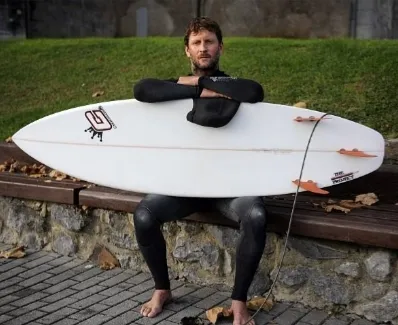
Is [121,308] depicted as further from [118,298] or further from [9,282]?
[9,282]

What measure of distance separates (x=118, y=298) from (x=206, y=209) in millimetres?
679

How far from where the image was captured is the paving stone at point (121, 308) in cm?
342

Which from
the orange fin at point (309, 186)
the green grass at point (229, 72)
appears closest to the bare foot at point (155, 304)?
the orange fin at point (309, 186)

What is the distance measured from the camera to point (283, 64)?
6.59m

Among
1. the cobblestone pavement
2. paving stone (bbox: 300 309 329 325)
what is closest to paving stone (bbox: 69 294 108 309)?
the cobblestone pavement

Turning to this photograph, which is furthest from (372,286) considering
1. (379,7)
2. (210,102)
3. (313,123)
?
(379,7)

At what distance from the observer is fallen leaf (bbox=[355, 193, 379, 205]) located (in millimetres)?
3711

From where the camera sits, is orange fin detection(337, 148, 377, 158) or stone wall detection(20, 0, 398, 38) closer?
orange fin detection(337, 148, 377, 158)

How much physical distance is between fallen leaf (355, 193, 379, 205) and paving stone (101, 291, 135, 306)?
4.51 feet

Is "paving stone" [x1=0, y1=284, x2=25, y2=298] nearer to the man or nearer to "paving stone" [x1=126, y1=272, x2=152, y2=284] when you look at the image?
"paving stone" [x1=126, y1=272, x2=152, y2=284]

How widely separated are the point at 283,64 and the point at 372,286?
3666 millimetres

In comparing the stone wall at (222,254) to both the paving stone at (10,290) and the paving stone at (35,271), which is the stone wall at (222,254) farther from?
the paving stone at (10,290)

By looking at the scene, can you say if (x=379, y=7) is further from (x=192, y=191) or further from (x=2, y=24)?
(x=192, y=191)

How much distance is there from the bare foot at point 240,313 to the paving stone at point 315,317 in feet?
0.97
